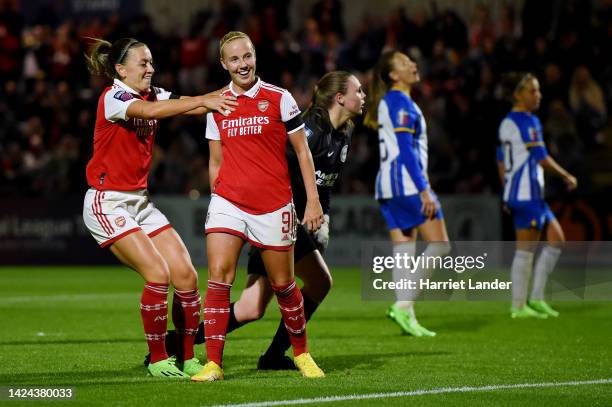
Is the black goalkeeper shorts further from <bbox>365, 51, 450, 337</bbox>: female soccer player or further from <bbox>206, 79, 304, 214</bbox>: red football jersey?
<bbox>365, 51, 450, 337</bbox>: female soccer player

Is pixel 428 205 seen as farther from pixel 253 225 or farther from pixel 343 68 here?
pixel 343 68

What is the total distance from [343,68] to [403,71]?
38.0 ft

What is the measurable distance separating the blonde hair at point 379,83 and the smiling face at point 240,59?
12.3ft

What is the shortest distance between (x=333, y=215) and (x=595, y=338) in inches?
409

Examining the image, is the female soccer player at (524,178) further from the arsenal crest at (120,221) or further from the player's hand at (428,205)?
the arsenal crest at (120,221)

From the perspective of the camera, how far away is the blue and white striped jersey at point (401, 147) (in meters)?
10.5

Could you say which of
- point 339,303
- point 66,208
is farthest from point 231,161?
point 66,208

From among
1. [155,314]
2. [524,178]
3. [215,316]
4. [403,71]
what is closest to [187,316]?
[155,314]

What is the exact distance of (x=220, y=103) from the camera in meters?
6.78

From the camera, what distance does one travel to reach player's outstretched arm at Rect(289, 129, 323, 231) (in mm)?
7055

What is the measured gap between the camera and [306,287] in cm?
794

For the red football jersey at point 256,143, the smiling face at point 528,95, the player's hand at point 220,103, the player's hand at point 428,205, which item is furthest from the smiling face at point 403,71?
the player's hand at point 220,103

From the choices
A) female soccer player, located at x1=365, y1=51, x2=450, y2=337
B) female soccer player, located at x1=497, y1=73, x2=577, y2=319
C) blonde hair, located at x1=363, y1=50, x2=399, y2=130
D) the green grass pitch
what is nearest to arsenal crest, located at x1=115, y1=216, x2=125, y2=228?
the green grass pitch

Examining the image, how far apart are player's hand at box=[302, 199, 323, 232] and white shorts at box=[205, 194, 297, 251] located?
189 mm
